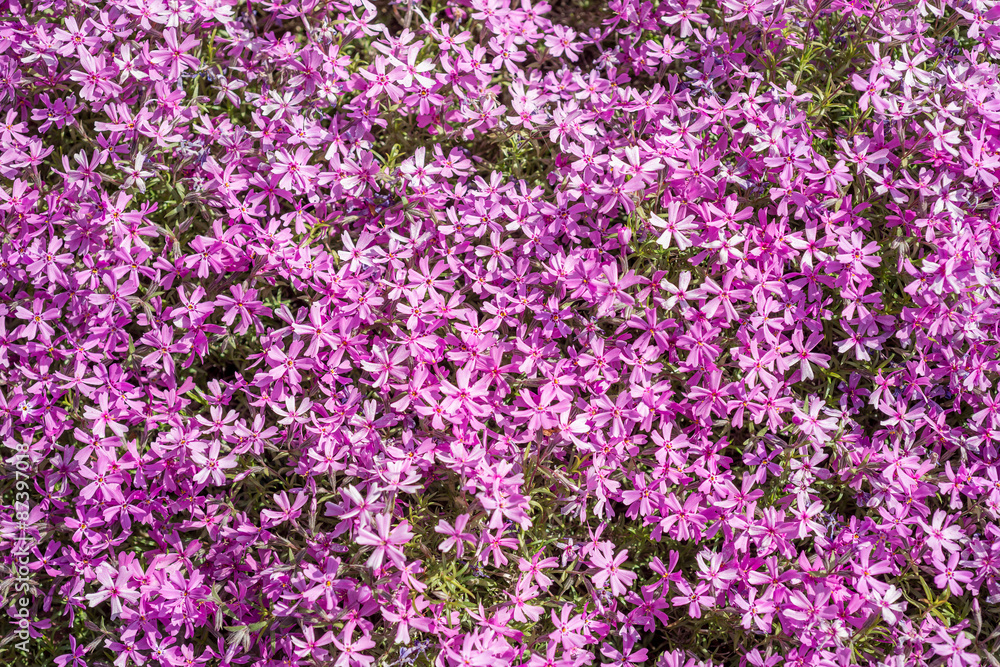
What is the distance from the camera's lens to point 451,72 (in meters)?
3.22

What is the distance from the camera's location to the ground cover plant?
9.20ft

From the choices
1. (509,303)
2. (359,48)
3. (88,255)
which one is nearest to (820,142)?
(509,303)

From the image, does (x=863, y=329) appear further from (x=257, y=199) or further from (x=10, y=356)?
(x=10, y=356)

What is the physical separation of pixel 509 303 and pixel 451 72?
1.07 m

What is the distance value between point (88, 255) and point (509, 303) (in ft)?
5.55

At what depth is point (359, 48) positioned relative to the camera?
3799 millimetres

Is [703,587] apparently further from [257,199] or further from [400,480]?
[257,199]

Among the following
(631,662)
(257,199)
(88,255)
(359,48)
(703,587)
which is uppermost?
(359,48)

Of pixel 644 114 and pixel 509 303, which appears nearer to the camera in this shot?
pixel 509 303

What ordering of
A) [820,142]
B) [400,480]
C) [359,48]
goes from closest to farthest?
[400,480]
[820,142]
[359,48]

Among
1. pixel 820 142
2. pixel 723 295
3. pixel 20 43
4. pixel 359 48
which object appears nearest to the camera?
pixel 723 295

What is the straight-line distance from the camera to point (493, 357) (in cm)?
288

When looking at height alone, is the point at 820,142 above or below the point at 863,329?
above

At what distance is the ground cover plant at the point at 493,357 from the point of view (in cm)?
280
